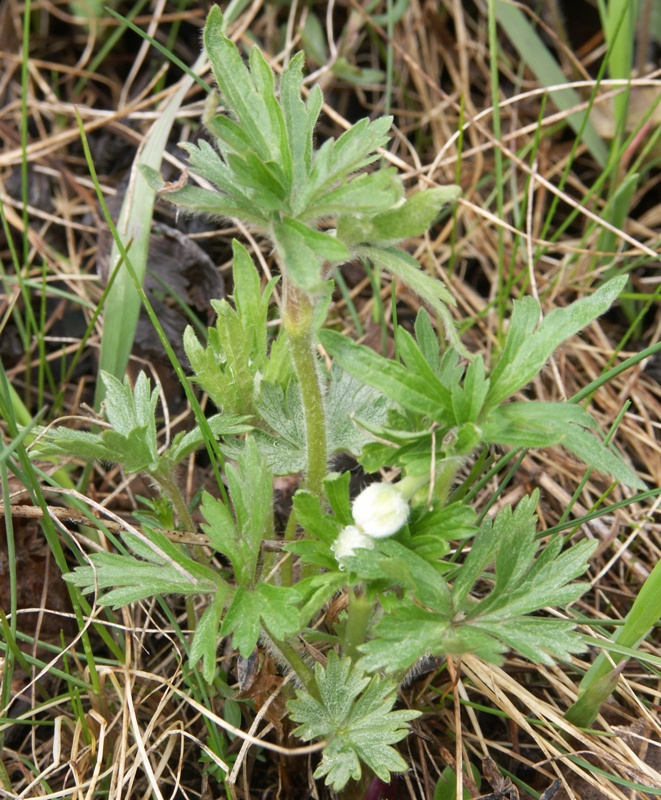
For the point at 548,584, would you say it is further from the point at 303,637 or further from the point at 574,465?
the point at 574,465

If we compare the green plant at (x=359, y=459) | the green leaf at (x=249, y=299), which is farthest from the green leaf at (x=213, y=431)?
the green leaf at (x=249, y=299)

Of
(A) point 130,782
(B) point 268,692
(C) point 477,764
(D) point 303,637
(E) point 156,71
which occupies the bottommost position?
(C) point 477,764

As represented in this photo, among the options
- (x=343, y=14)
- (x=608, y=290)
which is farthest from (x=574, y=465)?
(x=343, y=14)

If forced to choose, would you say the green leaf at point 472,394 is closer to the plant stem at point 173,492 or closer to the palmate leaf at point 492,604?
the palmate leaf at point 492,604

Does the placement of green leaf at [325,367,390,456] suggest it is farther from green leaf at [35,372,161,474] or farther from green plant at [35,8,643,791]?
green leaf at [35,372,161,474]

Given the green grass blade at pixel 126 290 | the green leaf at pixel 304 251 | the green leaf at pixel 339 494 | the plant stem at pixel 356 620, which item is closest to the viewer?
the green leaf at pixel 304 251

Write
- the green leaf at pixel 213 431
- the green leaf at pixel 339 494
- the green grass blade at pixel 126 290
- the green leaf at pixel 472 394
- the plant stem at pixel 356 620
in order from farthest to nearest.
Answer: the green grass blade at pixel 126 290 < the green leaf at pixel 213 431 < the plant stem at pixel 356 620 < the green leaf at pixel 339 494 < the green leaf at pixel 472 394

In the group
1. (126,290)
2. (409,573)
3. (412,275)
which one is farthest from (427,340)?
(126,290)
